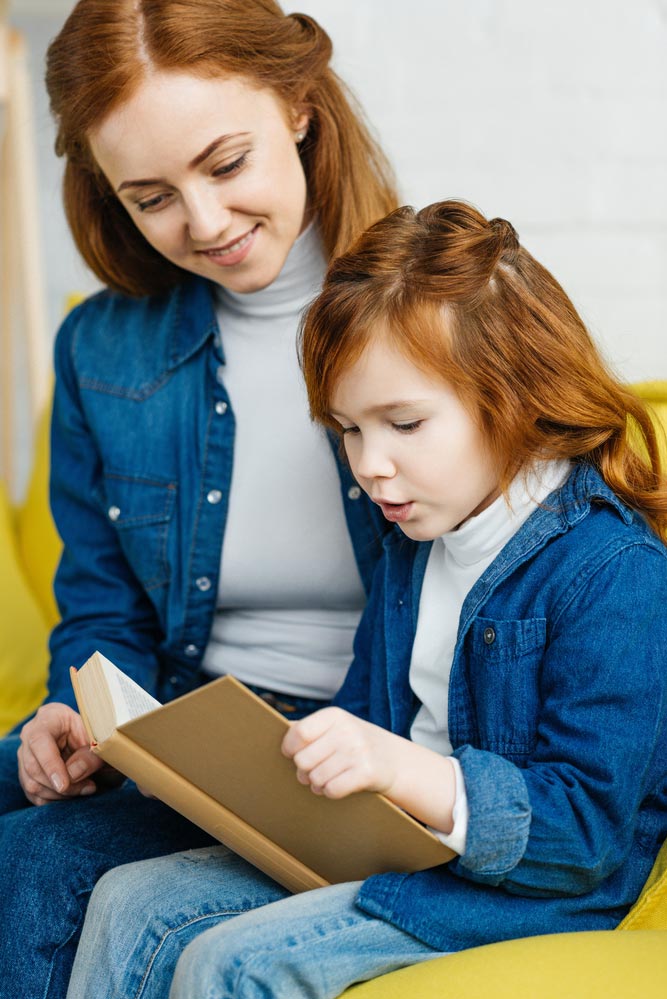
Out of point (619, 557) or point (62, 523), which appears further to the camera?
point (62, 523)

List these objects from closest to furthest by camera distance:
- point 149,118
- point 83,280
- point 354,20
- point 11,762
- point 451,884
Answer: point 451,884 → point 149,118 → point 11,762 → point 354,20 → point 83,280

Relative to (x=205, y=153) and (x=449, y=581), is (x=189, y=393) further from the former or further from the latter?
(x=449, y=581)

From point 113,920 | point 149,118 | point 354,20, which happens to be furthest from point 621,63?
point 113,920

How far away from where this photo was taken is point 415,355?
1.00 meters

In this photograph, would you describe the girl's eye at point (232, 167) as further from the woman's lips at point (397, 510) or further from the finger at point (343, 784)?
the finger at point (343, 784)

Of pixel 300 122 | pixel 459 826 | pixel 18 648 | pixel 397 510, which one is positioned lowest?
pixel 18 648

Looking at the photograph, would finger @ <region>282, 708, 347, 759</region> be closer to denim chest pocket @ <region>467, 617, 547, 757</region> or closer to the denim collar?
denim chest pocket @ <region>467, 617, 547, 757</region>

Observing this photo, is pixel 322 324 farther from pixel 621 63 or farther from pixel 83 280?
pixel 83 280

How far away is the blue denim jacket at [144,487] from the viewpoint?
1354 millimetres

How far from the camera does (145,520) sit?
54.2 inches

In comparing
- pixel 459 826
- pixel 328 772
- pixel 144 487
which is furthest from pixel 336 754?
pixel 144 487

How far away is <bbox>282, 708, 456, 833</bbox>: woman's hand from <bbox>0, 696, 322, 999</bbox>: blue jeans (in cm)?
32

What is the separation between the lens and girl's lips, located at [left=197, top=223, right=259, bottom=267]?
48.9 inches

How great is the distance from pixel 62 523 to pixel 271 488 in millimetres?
293
